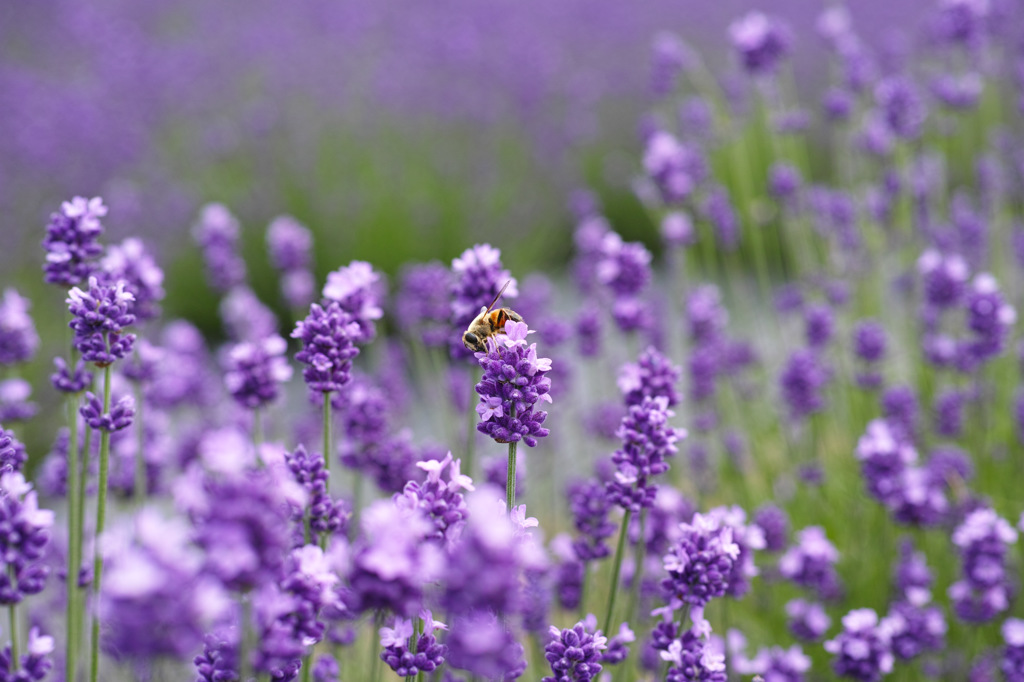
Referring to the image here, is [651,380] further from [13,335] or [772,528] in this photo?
[13,335]

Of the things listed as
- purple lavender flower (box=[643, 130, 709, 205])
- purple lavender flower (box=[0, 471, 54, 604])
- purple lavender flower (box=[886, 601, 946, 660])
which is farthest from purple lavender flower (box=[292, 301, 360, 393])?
purple lavender flower (box=[643, 130, 709, 205])

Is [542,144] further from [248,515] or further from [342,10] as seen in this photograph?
[248,515]

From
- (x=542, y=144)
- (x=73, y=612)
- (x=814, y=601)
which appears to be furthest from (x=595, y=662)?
(x=542, y=144)

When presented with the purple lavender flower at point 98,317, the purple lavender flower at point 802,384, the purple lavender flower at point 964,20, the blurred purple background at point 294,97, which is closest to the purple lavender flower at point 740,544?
the purple lavender flower at point 98,317

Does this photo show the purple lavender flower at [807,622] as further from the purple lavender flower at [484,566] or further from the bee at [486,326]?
the purple lavender flower at [484,566]

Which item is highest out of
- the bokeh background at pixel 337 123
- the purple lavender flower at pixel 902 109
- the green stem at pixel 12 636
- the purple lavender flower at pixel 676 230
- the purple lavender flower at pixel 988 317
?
the bokeh background at pixel 337 123

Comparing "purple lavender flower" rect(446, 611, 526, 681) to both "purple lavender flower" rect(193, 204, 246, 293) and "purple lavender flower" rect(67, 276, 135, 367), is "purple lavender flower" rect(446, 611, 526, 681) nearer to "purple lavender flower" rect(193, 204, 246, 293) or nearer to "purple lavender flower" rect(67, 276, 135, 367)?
"purple lavender flower" rect(67, 276, 135, 367)

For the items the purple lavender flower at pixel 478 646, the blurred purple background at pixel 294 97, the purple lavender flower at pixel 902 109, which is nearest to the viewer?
the purple lavender flower at pixel 478 646
